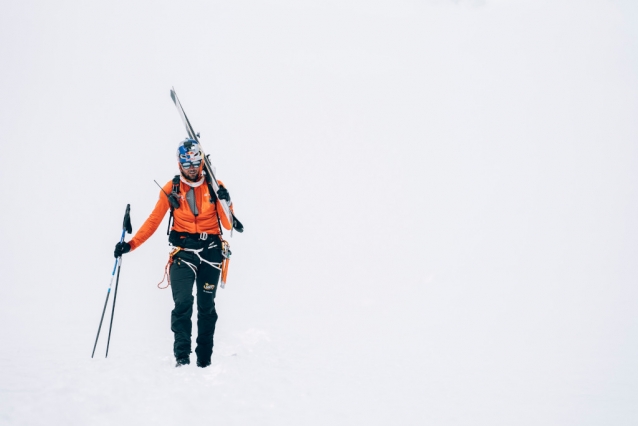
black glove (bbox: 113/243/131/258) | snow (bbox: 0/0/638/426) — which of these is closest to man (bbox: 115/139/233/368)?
black glove (bbox: 113/243/131/258)

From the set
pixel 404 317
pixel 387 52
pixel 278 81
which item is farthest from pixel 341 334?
pixel 387 52

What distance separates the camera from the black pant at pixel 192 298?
598 centimetres

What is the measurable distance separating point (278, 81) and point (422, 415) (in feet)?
124

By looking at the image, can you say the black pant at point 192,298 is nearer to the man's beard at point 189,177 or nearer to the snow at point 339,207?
the snow at point 339,207

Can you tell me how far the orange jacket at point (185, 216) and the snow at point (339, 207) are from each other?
1.67 metres

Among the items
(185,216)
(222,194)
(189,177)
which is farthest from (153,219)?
(222,194)

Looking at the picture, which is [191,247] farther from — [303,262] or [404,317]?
[303,262]

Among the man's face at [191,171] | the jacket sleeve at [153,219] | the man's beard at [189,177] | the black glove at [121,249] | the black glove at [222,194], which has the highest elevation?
the man's face at [191,171]

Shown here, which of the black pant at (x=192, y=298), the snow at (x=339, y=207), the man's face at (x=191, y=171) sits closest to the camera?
the snow at (x=339, y=207)

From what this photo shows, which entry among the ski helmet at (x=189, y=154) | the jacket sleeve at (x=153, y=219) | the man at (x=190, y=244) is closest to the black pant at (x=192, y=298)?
the man at (x=190, y=244)

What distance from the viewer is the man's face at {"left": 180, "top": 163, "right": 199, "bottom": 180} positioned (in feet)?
20.0

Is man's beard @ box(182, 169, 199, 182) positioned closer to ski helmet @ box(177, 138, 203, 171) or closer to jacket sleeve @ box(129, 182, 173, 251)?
ski helmet @ box(177, 138, 203, 171)

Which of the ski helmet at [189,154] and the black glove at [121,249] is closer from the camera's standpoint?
the black glove at [121,249]

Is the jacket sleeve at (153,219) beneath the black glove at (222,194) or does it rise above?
beneath
